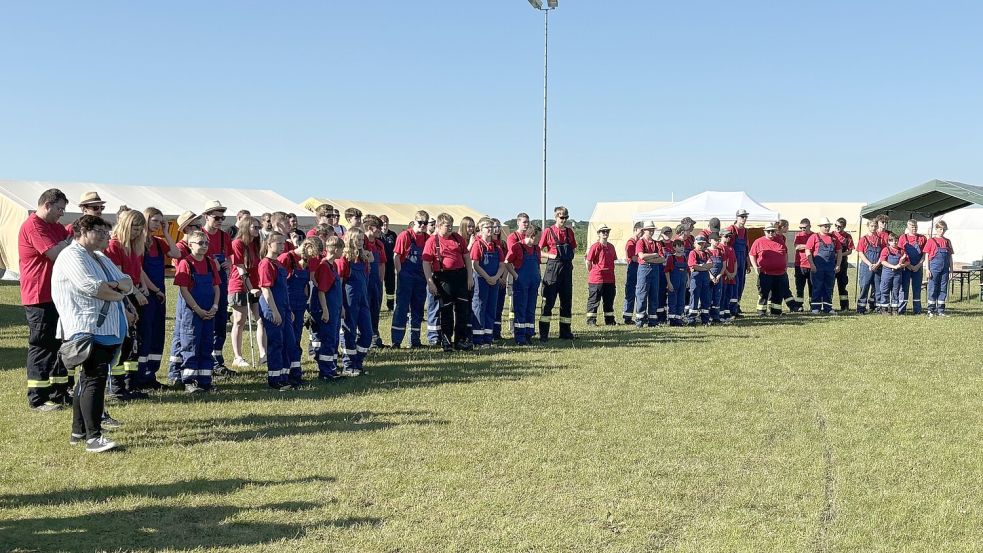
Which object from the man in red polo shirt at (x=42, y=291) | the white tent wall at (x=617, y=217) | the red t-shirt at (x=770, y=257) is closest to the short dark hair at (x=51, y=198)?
the man in red polo shirt at (x=42, y=291)

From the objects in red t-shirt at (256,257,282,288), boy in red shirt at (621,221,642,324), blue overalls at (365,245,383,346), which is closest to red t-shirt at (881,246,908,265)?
boy in red shirt at (621,221,642,324)

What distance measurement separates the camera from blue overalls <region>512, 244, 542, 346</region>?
498 inches

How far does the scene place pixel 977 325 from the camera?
15656 millimetres

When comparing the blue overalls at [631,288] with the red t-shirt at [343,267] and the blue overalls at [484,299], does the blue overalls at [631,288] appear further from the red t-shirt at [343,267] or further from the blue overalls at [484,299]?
the red t-shirt at [343,267]

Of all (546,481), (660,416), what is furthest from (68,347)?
(660,416)

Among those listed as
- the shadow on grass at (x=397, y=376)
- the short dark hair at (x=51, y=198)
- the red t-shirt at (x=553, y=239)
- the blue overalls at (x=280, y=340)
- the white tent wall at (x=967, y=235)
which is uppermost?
the white tent wall at (x=967, y=235)

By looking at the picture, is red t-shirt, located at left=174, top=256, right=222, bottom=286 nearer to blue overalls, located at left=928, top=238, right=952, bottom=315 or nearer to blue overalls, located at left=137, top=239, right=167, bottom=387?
blue overalls, located at left=137, top=239, right=167, bottom=387

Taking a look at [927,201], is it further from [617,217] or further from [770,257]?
[617,217]

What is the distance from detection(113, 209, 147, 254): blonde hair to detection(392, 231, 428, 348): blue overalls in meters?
4.07

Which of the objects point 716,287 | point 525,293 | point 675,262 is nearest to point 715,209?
point 716,287

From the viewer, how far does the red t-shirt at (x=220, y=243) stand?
31.4 ft

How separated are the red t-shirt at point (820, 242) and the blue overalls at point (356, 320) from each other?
10.9 metres

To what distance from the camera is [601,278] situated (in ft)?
49.7

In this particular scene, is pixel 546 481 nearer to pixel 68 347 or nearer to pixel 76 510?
pixel 76 510
